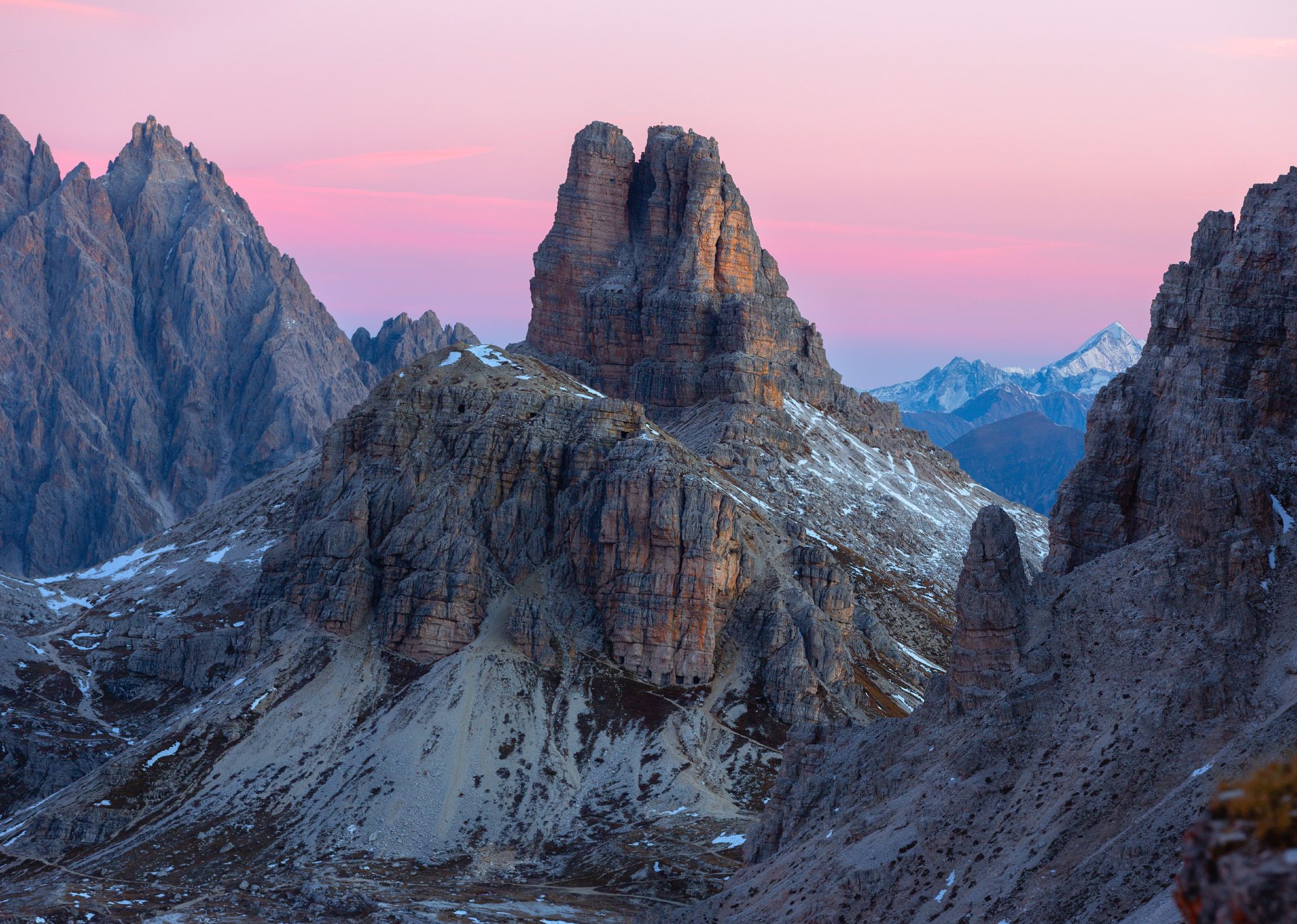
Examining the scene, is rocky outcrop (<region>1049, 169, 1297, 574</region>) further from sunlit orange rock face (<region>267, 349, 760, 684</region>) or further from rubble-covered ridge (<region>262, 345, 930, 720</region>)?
sunlit orange rock face (<region>267, 349, 760, 684</region>)

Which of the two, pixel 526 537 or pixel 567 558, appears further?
pixel 526 537

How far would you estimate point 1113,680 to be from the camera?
62.5 metres

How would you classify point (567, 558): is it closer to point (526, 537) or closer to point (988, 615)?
point (526, 537)

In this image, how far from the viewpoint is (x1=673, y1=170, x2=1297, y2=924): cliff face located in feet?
179

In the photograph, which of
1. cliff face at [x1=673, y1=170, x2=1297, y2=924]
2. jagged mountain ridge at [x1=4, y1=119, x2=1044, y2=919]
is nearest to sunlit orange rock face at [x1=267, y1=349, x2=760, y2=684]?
jagged mountain ridge at [x1=4, y1=119, x2=1044, y2=919]

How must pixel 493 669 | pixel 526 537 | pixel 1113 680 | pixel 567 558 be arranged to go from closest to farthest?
1. pixel 1113 680
2. pixel 493 669
3. pixel 567 558
4. pixel 526 537

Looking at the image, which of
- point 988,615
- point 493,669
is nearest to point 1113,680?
point 988,615

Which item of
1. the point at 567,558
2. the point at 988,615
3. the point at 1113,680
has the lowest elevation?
the point at 1113,680

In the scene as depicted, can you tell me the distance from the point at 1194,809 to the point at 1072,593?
21837 millimetres

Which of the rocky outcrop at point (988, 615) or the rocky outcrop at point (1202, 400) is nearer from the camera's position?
the rocky outcrop at point (1202, 400)

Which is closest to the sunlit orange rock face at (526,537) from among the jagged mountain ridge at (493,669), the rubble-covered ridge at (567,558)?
the rubble-covered ridge at (567,558)

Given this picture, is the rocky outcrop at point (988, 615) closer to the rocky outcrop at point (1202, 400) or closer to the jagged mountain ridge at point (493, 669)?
the rocky outcrop at point (1202, 400)

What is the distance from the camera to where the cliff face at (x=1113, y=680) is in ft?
179

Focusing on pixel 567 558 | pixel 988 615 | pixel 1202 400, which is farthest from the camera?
pixel 567 558
